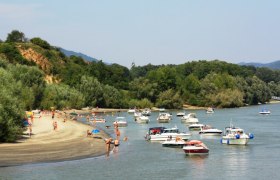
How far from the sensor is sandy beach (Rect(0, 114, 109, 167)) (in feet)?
185

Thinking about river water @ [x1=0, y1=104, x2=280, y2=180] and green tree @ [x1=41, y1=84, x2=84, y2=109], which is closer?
river water @ [x1=0, y1=104, x2=280, y2=180]

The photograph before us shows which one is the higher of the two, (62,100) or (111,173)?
(62,100)

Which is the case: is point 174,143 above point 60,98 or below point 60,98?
below

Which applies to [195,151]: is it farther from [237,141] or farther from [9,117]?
[9,117]

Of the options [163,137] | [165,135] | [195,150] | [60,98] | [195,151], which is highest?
[60,98]

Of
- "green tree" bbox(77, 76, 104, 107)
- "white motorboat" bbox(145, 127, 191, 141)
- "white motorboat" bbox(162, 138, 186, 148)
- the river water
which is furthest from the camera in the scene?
"green tree" bbox(77, 76, 104, 107)

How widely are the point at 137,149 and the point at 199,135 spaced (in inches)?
933

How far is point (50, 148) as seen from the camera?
65.1 meters

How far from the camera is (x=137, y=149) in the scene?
7238cm

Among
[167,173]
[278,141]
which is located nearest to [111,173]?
[167,173]

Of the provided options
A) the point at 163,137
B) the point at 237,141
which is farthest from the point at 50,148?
the point at 237,141

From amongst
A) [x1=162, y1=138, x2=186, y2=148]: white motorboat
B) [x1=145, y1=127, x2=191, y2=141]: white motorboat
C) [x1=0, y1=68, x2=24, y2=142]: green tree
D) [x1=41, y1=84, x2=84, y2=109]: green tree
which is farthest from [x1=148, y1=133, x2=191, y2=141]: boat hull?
[x1=41, y1=84, x2=84, y2=109]: green tree

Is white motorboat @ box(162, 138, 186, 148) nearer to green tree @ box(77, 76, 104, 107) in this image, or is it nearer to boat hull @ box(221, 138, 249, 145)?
boat hull @ box(221, 138, 249, 145)

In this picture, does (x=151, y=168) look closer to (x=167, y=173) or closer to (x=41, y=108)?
(x=167, y=173)
